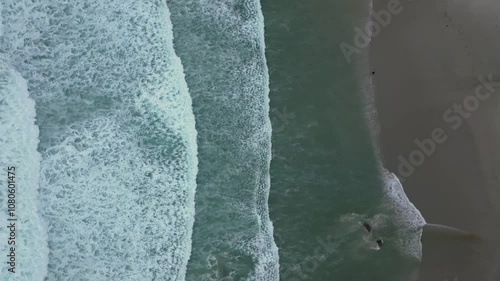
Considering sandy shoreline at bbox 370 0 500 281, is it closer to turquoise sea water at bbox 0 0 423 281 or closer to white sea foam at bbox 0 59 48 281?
turquoise sea water at bbox 0 0 423 281

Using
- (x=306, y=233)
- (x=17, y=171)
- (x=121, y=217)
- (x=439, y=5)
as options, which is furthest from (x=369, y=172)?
(x=17, y=171)

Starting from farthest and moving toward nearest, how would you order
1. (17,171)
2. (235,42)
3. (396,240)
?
Result: (235,42)
(396,240)
(17,171)

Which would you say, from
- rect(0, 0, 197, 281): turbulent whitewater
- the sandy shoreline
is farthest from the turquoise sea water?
the sandy shoreline

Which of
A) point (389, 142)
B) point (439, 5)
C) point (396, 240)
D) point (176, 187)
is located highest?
point (439, 5)

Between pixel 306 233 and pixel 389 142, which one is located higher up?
pixel 389 142

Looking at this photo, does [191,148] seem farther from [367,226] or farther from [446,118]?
[446,118]

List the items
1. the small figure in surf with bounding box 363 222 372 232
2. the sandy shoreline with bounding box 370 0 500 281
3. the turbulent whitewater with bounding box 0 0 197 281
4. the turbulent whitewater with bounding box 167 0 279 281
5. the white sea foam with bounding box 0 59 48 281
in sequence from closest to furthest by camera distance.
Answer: the white sea foam with bounding box 0 59 48 281 → the turbulent whitewater with bounding box 0 0 197 281 → the turbulent whitewater with bounding box 167 0 279 281 → the small figure in surf with bounding box 363 222 372 232 → the sandy shoreline with bounding box 370 0 500 281

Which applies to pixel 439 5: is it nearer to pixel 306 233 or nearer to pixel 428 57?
pixel 428 57

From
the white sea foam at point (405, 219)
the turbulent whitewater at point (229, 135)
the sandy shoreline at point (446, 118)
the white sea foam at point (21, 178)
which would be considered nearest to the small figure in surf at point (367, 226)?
the white sea foam at point (405, 219)
